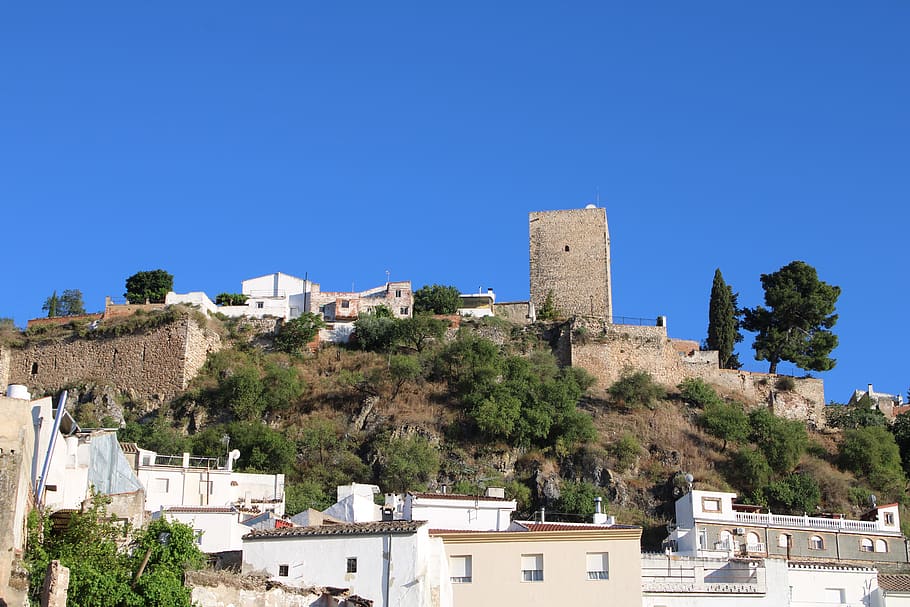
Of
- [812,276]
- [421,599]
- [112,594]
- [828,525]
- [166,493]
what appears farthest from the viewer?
[812,276]

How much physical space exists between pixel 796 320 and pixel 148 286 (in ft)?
118

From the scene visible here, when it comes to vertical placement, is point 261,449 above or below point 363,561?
above

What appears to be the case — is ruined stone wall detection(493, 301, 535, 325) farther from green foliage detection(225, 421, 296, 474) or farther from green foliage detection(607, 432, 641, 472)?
green foliage detection(225, 421, 296, 474)

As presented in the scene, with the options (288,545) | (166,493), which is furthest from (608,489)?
(288,545)

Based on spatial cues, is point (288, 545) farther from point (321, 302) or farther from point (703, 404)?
point (321, 302)

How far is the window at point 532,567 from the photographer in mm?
31062

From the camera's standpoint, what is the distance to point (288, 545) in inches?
1173

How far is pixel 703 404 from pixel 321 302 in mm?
22342

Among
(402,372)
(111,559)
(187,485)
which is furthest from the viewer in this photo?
(402,372)

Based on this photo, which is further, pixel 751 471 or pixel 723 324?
pixel 723 324

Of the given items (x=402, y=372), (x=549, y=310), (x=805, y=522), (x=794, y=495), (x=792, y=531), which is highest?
(x=549, y=310)

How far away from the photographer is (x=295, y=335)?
219 feet

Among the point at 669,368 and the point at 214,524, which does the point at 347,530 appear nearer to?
the point at 214,524

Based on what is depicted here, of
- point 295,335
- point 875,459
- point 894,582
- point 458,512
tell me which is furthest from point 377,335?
point 894,582
